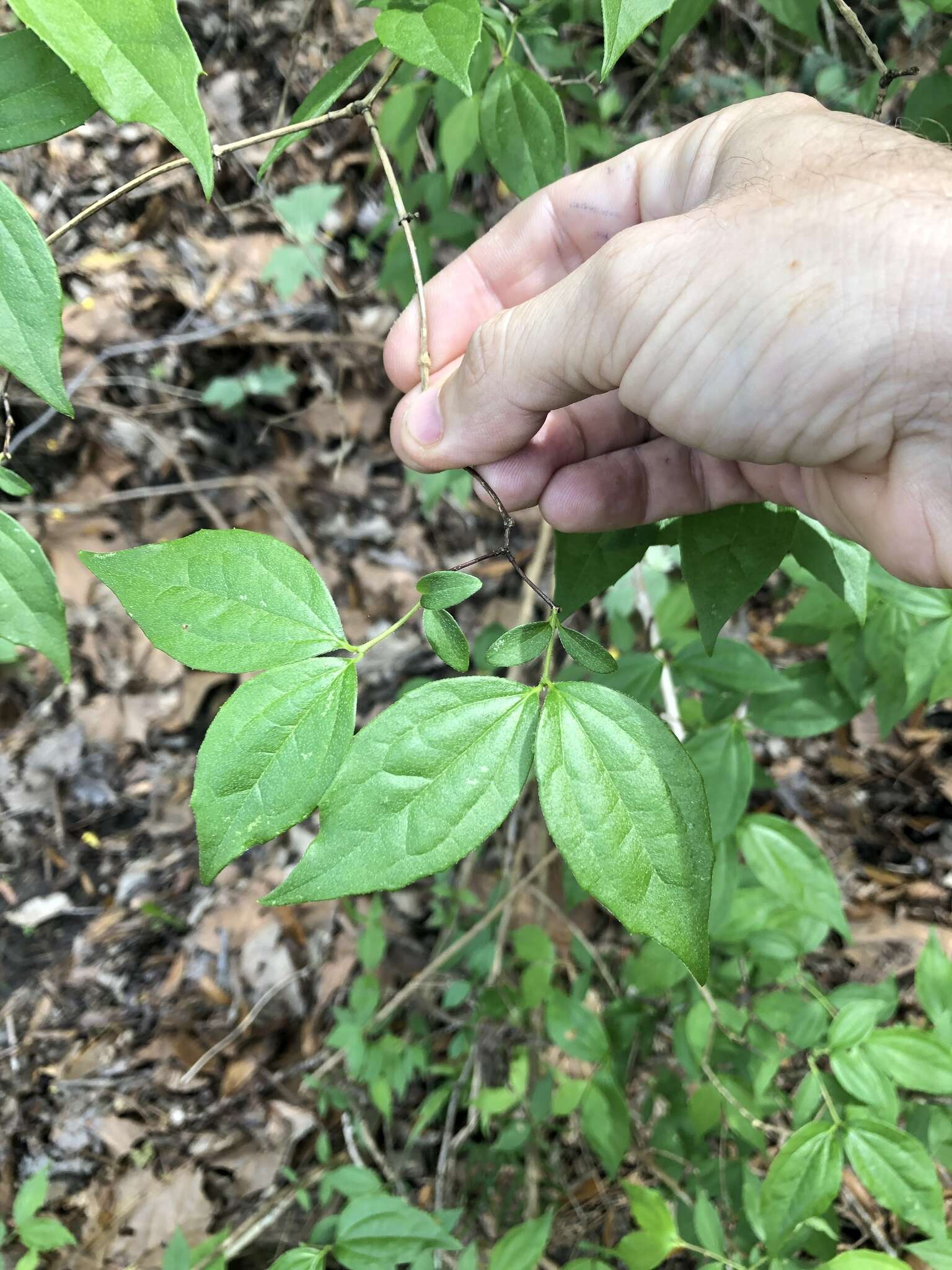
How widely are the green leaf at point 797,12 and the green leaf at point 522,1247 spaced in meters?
2.12

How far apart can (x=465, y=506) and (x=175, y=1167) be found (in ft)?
7.91

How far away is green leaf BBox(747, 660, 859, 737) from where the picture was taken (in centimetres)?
164

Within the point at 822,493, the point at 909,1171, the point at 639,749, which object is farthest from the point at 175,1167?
the point at 822,493

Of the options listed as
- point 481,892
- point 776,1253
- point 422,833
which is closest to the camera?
point 422,833

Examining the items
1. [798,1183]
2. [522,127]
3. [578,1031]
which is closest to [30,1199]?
[578,1031]

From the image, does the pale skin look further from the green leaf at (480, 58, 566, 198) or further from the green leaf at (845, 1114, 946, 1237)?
the green leaf at (845, 1114, 946, 1237)

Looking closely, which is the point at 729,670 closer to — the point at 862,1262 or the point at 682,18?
the point at 862,1262

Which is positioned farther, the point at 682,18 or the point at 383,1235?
the point at 383,1235

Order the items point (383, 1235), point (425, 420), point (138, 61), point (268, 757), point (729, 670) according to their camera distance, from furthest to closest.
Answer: point (729, 670) < point (383, 1235) < point (425, 420) < point (268, 757) < point (138, 61)

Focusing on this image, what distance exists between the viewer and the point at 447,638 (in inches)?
34.6

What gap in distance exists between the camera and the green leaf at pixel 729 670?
1482mm

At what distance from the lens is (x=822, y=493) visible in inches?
44.7

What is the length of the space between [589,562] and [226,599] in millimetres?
562

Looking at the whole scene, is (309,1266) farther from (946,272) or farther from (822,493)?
(946,272)
